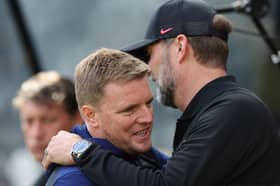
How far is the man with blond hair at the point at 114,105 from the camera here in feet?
9.91

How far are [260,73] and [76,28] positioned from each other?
154 centimetres

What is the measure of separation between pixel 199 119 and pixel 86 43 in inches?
147

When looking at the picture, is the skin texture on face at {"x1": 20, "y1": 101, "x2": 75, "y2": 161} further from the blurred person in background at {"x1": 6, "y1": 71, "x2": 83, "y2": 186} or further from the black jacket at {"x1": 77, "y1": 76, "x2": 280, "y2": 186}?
the black jacket at {"x1": 77, "y1": 76, "x2": 280, "y2": 186}

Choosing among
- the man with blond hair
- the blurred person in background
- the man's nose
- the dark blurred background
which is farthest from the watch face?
the dark blurred background

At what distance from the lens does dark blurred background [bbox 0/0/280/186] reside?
6.14m

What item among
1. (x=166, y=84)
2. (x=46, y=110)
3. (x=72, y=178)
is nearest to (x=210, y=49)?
(x=166, y=84)

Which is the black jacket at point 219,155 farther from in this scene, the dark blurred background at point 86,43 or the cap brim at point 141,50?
the dark blurred background at point 86,43

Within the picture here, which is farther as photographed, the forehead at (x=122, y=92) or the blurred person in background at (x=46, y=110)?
the blurred person in background at (x=46, y=110)

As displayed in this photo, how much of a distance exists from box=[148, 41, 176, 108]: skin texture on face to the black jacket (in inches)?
9.9

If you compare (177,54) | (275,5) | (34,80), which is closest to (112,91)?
(177,54)

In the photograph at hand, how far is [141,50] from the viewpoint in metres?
3.32

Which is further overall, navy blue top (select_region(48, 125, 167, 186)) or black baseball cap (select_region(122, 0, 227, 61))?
black baseball cap (select_region(122, 0, 227, 61))

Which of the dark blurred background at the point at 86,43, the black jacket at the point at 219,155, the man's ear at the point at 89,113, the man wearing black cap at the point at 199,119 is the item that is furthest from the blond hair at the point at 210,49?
the dark blurred background at the point at 86,43

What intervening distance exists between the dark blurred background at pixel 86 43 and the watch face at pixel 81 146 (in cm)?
284
